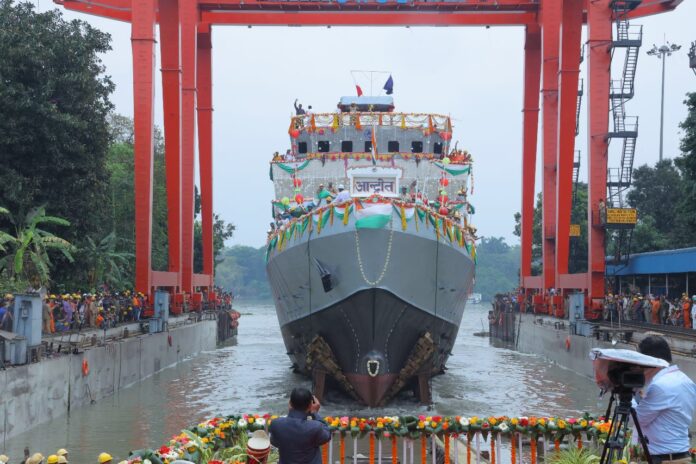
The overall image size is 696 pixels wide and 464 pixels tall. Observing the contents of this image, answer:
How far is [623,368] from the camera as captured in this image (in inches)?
199

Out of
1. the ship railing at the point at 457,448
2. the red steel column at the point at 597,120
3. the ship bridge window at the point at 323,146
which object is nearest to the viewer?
the ship railing at the point at 457,448

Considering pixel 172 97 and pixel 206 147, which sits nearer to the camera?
pixel 172 97

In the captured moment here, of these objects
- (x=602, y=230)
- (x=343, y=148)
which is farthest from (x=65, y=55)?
(x=602, y=230)

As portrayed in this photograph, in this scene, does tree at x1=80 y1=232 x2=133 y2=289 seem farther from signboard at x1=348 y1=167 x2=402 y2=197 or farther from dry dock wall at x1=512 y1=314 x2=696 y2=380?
dry dock wall at x1=512 y1=314 x2=696 y2=380

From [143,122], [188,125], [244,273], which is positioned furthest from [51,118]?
[244,273]

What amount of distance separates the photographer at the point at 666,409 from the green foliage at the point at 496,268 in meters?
132

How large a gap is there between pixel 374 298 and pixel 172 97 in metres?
16.8

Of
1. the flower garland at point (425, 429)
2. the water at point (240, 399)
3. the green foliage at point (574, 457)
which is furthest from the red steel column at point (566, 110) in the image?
the green foliage at point (574, 457)

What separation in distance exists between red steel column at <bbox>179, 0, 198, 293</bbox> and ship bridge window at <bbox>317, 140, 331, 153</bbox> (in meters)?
10.5

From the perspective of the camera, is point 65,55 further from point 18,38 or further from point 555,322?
point 555,322

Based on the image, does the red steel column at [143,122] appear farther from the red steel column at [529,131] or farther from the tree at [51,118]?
the red steel column at [529,131]

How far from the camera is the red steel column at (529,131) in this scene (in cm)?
3559

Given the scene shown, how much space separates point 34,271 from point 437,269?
40.6ft

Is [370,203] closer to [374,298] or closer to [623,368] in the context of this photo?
[374,298]
